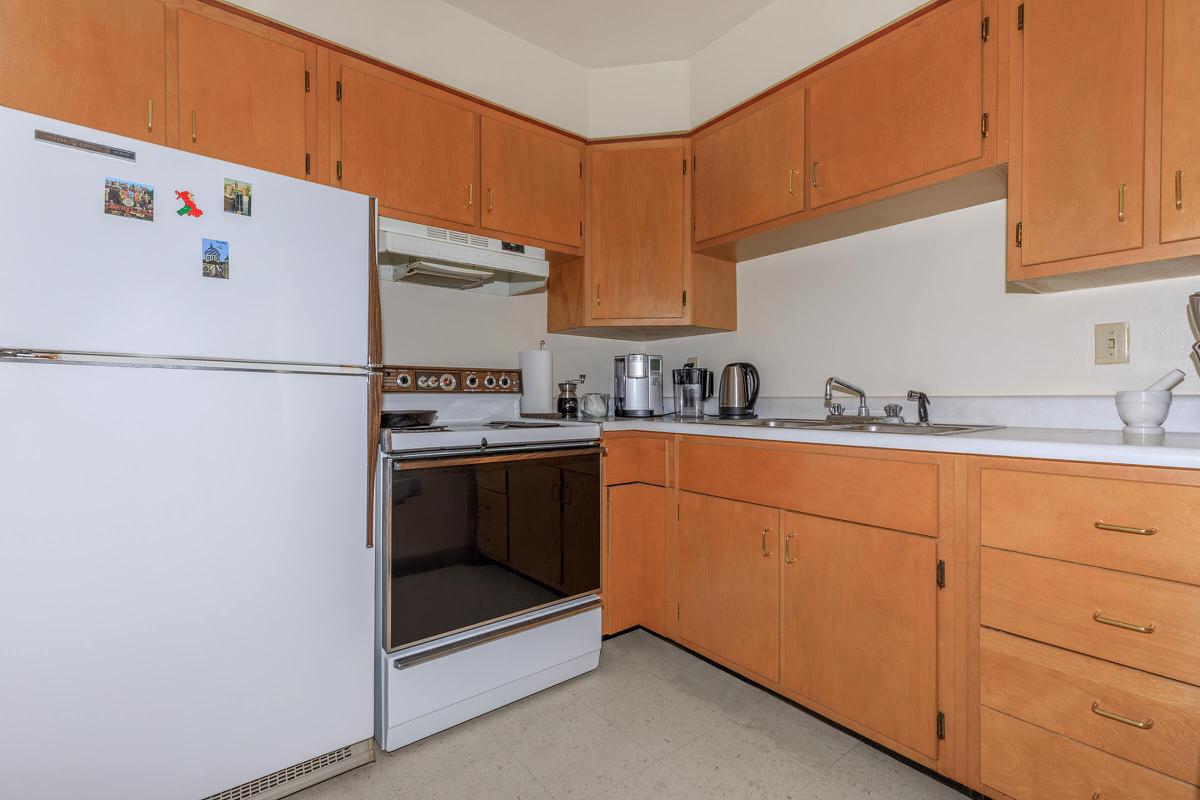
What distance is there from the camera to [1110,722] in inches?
46.2

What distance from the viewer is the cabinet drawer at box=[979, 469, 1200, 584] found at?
3.60 feet

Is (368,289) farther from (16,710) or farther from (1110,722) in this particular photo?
(1110,722)

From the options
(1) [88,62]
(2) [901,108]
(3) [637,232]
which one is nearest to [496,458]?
(3) [637,232]

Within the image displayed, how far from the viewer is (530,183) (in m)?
2.44

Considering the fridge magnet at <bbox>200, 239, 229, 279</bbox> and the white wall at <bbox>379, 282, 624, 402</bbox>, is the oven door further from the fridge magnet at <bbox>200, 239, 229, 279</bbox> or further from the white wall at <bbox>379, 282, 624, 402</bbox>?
the white wall at <bbox>379, 282, 624, 402</bbox>

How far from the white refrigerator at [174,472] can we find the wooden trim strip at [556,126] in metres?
0.75

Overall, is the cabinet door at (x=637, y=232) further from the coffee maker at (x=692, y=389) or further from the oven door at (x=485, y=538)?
the oven door at (x=485, y=538)

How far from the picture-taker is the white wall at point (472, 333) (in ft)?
7.57

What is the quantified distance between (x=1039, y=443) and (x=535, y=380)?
1.92 meters

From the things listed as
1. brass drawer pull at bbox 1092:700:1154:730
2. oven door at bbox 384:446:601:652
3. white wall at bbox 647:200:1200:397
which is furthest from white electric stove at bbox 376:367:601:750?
brass drawer pull at bbox 1092:700:1154:730

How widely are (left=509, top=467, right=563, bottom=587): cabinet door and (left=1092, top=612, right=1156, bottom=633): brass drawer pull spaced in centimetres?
149

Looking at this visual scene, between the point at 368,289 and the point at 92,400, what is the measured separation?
685 mm

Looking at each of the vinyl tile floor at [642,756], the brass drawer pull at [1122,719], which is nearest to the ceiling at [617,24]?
the brass drawer pull at [1122,719]

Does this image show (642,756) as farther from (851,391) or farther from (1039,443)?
(851,391)
